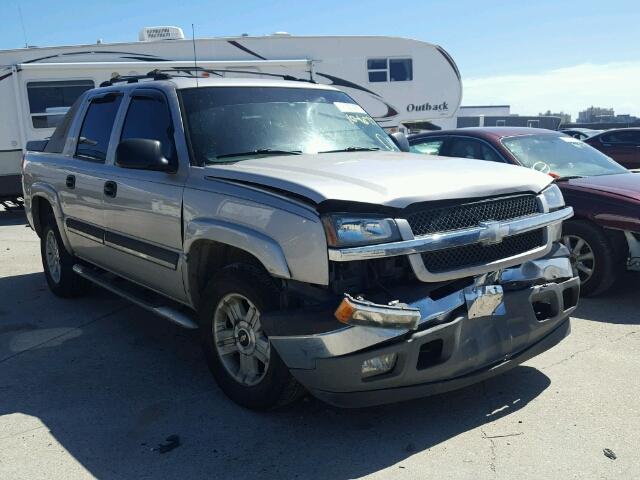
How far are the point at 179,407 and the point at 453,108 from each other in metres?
14.1

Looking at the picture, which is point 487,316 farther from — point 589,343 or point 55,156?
point 55,156

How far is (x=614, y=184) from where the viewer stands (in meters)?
6.00

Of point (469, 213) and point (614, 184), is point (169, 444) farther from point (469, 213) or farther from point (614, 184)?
point (614, 184)

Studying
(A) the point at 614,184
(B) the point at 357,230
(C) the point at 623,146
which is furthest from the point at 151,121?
(C) the point at 623,146

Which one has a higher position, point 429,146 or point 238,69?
point 238,69

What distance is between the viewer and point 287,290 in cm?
334

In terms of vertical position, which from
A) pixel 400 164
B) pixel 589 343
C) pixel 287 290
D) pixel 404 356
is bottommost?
pixel 589 343

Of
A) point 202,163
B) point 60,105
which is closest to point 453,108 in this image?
point 60,105

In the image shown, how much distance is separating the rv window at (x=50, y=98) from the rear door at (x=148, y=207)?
30.8 ft

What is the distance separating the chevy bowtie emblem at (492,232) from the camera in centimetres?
338

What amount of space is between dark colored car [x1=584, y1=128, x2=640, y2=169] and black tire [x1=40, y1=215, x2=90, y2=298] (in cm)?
1342

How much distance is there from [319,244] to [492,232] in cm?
98

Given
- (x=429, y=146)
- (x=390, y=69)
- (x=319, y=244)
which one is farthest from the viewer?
(x=390, y=69)

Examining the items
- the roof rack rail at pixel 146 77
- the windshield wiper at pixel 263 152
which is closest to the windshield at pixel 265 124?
the windshield wiper at pixel 263 152
